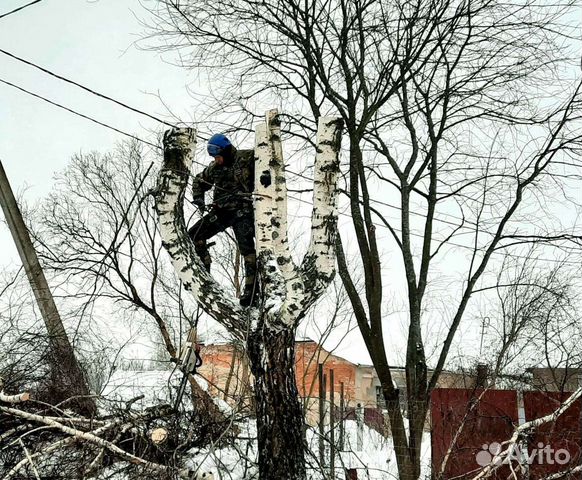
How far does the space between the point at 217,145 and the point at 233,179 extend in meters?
0.34

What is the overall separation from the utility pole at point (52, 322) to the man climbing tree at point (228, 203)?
1594mm

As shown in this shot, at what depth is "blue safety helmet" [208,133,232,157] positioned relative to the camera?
5332mm

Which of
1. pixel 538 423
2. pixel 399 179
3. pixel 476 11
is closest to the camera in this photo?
pixel 538 423

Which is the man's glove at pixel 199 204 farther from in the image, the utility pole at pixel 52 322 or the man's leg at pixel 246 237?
the utility pole at pixel 52 322

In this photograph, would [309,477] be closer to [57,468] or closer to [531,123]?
[57,468]

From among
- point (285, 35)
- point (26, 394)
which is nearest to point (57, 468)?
point (26, 394)

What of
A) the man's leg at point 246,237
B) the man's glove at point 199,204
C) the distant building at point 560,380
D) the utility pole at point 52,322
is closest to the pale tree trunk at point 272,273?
the man's glove at point 199,204

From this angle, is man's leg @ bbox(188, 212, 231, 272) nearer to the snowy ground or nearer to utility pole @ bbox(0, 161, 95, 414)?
the snowy ground

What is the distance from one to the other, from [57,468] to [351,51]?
4778mm

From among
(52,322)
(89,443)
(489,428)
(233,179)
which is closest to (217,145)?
(233,179)

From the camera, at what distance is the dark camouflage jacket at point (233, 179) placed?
5152 mm

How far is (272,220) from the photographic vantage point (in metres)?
4.49

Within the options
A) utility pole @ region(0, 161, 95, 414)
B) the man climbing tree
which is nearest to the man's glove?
the man climbing tree

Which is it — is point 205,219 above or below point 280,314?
above
